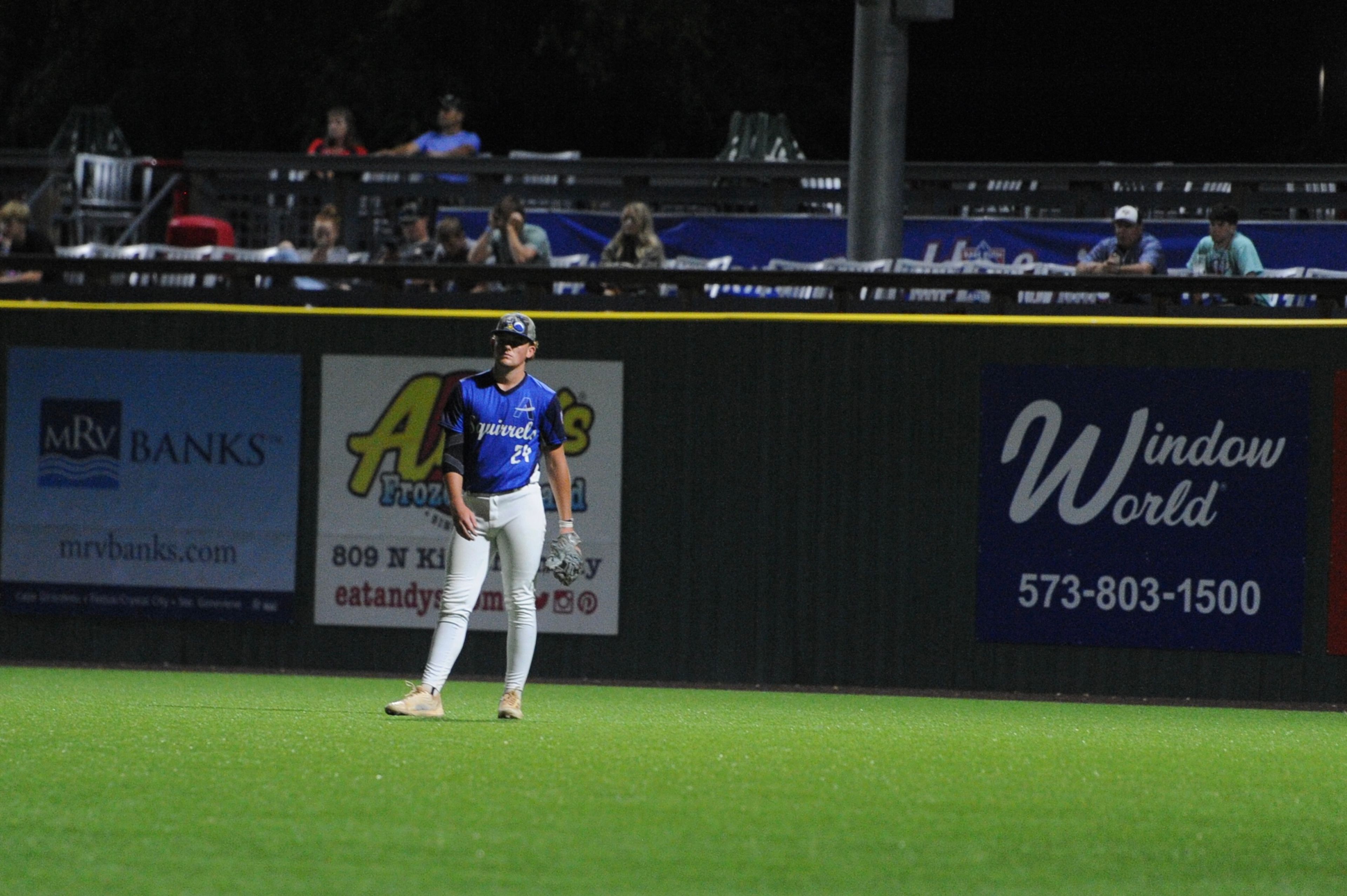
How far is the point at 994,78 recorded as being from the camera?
29703 millimetres

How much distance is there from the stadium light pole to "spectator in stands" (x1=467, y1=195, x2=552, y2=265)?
8.27 ft

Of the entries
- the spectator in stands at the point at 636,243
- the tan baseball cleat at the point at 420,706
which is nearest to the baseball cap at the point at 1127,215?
the spectator in stands at the point at 636,243

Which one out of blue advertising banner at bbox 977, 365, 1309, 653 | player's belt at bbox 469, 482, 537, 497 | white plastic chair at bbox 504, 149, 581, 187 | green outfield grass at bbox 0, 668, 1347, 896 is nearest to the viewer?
green outfield grass at bbox 0, 668, 1347, 896

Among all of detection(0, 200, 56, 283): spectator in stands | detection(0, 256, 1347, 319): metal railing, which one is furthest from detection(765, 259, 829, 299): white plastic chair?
detection(0, 200, 56, 283): spectator in stands

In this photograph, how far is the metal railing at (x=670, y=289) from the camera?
14133 mm

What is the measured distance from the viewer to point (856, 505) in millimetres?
14531

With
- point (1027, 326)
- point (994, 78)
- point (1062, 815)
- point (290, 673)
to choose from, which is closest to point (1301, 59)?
point (994, 78)

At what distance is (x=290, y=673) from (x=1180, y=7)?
18696 mm

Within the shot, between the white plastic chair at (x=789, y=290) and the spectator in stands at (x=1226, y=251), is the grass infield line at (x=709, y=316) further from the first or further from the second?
the spectator in stands at (x=1226, y=251)

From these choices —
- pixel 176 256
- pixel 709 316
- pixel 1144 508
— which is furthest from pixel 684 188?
pixel 1144 508

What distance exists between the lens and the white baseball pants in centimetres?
1034

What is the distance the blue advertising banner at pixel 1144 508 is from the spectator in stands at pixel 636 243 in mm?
2917

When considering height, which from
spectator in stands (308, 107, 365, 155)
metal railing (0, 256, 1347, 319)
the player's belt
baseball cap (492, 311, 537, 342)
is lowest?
the player's belt

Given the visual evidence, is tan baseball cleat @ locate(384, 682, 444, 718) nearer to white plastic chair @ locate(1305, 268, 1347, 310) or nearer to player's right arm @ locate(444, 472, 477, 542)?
player's right arm @ locate(444, 472, 477, 542)
